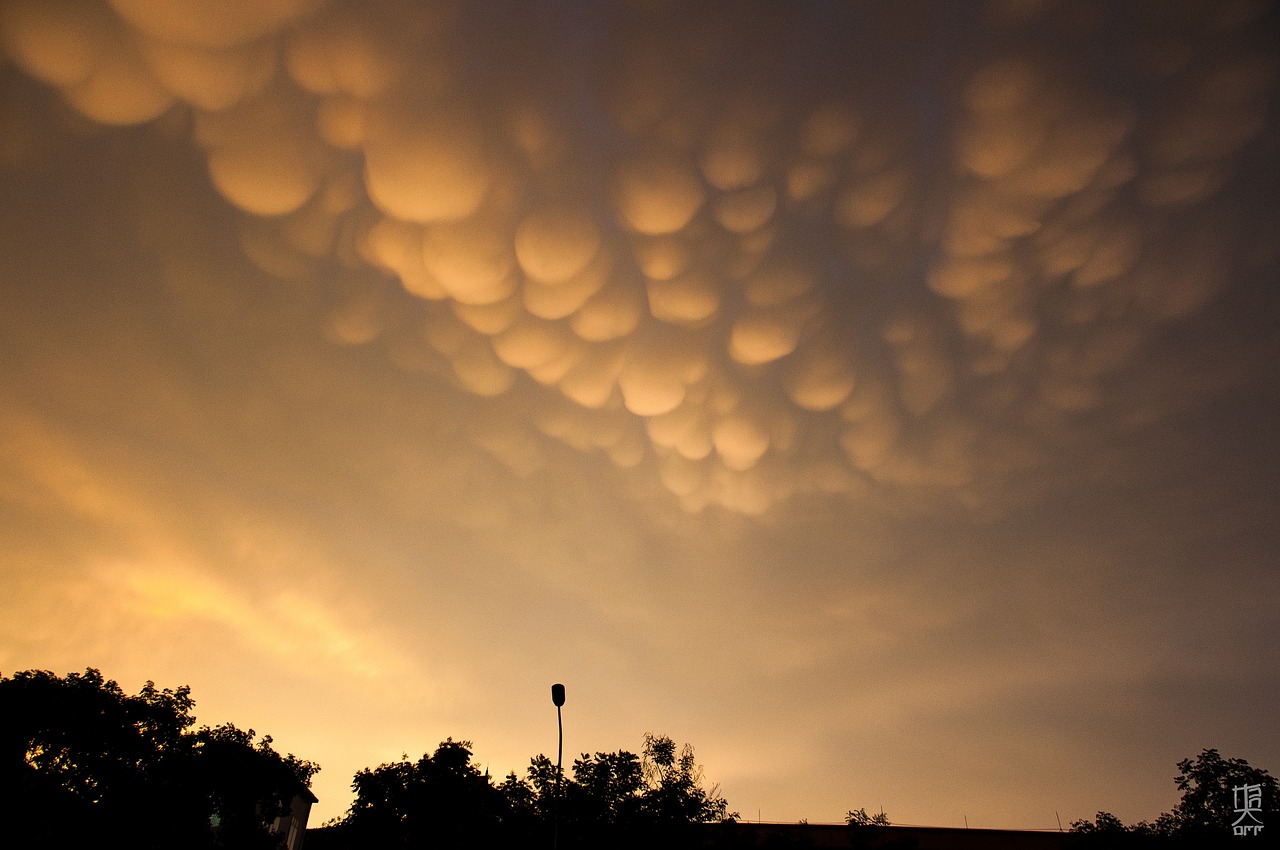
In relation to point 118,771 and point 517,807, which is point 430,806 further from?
point 118,771

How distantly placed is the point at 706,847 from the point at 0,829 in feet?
99.9

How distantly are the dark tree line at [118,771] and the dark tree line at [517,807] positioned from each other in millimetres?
5385

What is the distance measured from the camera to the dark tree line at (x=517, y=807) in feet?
96.7

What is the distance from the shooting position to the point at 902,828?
4750cm

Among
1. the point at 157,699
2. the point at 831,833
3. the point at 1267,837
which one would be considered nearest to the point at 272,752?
the point at 157,699

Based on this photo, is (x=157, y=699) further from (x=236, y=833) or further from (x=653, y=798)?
(x=653, y=798)

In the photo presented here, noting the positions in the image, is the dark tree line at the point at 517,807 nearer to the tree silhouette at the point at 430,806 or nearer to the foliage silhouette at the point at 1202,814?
the tree silhouette at the point at 430,806

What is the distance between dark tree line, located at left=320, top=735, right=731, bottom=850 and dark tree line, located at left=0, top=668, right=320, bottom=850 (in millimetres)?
5385

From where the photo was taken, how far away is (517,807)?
103 feet

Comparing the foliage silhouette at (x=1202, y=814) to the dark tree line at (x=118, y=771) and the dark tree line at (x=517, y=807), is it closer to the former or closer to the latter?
the dark tree line at (x=517, y=807)

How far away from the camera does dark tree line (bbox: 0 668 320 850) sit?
29.7 meters

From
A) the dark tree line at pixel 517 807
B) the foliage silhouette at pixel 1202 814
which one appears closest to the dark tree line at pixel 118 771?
the dark tree line at pixel 517 807

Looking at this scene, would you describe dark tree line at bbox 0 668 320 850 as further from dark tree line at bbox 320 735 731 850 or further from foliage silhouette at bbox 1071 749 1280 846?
foliage silhouette at bbox 1071 749 1280 846

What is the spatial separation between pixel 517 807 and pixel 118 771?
19.6 meters
